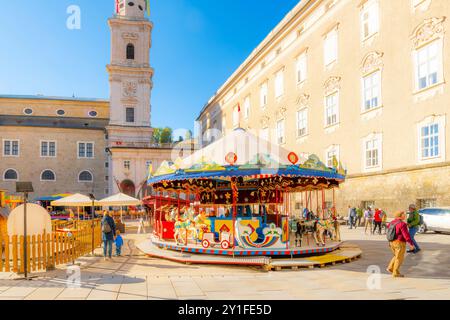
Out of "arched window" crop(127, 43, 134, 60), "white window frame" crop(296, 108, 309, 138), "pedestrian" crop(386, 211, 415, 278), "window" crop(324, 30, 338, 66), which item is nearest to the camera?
"pedestrian" crop(386, 211, 415, 278)

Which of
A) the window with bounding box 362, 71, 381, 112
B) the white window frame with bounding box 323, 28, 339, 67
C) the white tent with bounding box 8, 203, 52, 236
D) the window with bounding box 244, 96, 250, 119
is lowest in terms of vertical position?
the white tent with bounding box 8, 203, 52, 236

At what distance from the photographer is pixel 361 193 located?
92.3ft

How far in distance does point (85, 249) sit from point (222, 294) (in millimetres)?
9292

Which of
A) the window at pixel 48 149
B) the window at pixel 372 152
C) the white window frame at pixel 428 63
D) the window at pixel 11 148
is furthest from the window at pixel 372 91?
the window at pixel 11 148

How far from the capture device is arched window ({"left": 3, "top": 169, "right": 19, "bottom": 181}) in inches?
2226

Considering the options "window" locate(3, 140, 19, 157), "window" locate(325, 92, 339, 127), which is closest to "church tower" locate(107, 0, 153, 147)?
"window" locate(3, 140, 19, 157)

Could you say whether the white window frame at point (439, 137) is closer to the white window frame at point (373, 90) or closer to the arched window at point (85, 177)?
the white window frame at point (373, 90)

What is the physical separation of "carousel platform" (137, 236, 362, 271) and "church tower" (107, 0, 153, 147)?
44.0 metres

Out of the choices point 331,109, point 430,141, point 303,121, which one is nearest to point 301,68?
point 303,121

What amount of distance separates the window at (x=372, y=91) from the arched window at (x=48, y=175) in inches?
1812

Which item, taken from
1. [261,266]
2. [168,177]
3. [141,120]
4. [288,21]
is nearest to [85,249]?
[168,177]

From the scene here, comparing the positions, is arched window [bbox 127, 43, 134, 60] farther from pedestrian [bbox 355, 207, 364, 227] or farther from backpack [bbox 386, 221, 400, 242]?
backpack [bbox 386, 221, 400, 242]

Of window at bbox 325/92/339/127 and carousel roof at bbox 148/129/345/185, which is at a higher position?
window at bbox 325/92/339/127
